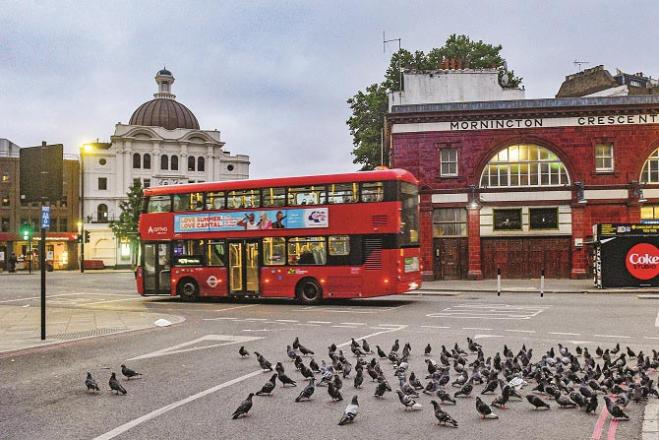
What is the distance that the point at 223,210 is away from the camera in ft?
76.8

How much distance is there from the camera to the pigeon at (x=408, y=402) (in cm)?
737

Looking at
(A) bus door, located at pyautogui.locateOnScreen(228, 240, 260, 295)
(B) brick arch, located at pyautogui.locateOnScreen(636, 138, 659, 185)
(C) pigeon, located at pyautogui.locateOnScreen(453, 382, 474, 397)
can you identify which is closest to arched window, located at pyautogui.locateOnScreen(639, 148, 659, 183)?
(B) brick arch, located at pyautogui.locateOnScreen(636, 138, 659, 185)

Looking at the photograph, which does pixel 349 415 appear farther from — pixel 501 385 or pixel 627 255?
pixel 627 255

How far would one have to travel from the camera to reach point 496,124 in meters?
35.7

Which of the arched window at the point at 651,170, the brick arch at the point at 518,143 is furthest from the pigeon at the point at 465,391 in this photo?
the arched window at the point at 651,170

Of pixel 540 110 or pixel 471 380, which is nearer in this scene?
pixel 471 380

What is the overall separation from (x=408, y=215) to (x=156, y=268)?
33.9 ft

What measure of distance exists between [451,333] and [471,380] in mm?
5961

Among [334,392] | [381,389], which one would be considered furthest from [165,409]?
[381,389]

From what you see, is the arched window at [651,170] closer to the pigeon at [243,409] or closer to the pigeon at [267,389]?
the pigeon at [267,389]

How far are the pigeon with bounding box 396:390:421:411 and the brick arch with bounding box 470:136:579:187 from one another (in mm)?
29170

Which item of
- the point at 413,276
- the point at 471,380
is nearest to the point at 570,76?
the point at 413,276

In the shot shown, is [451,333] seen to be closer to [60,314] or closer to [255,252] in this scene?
[255,252]

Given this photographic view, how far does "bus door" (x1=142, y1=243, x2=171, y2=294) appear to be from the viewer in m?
24.8
